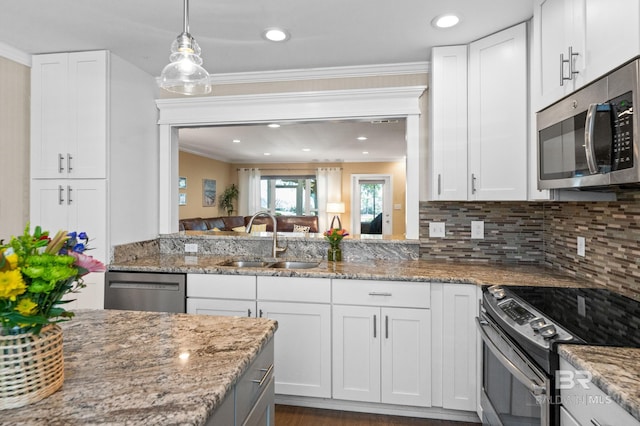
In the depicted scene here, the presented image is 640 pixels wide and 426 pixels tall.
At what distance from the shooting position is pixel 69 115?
2486mm

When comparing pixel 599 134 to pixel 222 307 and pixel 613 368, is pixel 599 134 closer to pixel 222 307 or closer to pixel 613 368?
pixel 613 368

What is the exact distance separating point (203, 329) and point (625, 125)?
5.01ft

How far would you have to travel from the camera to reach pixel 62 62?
2.48 m

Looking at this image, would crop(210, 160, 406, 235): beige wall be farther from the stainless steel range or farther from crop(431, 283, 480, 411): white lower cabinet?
the stainless steel range

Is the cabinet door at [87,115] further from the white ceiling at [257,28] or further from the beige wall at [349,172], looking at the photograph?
the beige wall at [349,172]

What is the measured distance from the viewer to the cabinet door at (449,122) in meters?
2.31

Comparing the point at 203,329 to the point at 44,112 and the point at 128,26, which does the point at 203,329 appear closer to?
the point at 128,26

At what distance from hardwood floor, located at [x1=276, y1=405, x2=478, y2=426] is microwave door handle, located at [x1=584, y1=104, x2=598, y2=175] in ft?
5.44

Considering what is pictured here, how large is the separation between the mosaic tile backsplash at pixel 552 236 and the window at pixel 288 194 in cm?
643

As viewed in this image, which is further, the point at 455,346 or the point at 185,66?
the point at 455,346

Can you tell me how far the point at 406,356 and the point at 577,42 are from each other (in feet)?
5.80

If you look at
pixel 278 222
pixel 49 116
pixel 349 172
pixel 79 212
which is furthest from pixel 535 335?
pixel 349 172

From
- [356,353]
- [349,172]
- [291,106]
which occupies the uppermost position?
[349,172]

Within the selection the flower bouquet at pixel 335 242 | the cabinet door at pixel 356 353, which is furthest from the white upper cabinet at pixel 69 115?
the cabinet door at pixel 356 353
